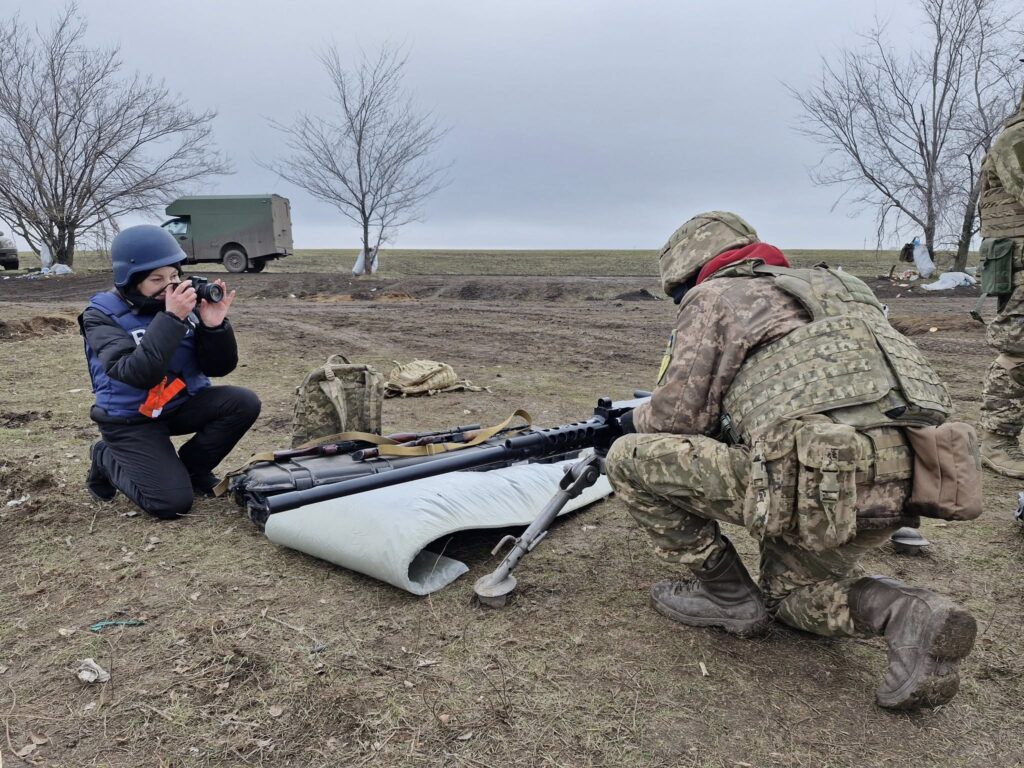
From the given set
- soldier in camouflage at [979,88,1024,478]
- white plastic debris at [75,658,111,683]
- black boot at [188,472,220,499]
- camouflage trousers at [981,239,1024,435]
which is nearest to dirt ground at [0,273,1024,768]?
white plastic debris at [75,658,111,683]

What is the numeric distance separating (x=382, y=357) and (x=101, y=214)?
20.1 metres

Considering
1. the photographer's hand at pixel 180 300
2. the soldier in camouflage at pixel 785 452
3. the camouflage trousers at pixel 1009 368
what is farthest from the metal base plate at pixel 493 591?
the camouflage trousers at pixel 1009 368

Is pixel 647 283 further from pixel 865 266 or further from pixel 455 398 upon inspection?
pixel 455 398

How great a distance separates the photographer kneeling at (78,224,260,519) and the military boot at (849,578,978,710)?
3.11 m

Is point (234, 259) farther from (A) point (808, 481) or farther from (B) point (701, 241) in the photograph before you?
(A) point (808, 481)

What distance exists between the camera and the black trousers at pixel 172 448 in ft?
12.2

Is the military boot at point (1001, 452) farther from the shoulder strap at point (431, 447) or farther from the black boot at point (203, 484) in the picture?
the black boot at point (203, 484)

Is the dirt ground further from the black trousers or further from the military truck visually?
the military truck

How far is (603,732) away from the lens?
2.16 metres

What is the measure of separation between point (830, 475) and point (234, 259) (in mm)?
23531

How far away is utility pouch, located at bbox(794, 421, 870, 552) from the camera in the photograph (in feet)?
6.83

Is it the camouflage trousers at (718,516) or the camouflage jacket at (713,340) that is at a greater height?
the camouflage jacket at (713,340)

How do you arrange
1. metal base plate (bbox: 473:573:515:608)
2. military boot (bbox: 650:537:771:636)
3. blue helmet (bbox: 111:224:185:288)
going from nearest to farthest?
military boot (bbox: 650:537:771:636) < metal base plate (bbox: 473:573:515:608) < blue helmet (bbox: 111:224:185:288)

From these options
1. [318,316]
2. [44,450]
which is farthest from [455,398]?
[318,316]
